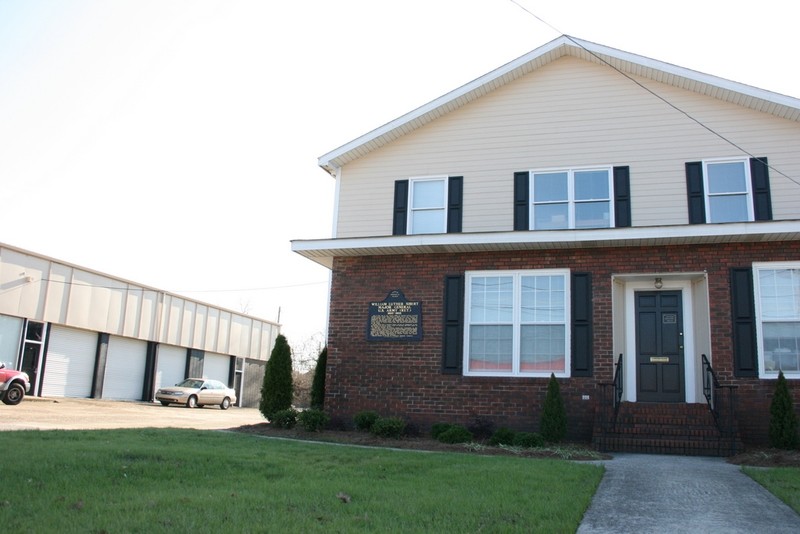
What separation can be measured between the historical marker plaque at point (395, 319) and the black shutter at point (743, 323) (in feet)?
19.2

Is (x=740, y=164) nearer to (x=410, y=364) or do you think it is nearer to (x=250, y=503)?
(x=410, y=364)

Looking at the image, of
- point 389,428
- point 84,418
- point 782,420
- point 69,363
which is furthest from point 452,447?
point 69,363

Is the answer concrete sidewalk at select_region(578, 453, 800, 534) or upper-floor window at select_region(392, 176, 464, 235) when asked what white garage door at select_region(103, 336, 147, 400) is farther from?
concrete sidewalk at select_region(578, 453, 800, 534)

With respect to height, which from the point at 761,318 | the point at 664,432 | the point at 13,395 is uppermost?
the point at 761,318

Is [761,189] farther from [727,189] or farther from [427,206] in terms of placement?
[427,206]

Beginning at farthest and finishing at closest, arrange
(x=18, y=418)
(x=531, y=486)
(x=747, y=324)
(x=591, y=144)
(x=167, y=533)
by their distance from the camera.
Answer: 1. (x=18, y=418)
2. (x=591, y=144)
3. (x=747, y=324)
4. (x=531, y=486)
5. (x=167, y=533)

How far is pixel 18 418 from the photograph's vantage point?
53.1 feet

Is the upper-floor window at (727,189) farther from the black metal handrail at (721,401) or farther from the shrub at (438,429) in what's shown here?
the shrub at (438,429)

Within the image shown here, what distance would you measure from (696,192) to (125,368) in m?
27.1

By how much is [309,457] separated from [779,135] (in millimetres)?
10673

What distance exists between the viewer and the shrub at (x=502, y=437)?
41.4ft

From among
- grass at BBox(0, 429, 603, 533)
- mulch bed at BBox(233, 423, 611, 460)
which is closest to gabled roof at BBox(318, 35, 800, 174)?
mulch bed at BBox(233, 423, 611, 460)

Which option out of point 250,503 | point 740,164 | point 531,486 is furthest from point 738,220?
point 250,503

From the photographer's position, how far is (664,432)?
40.3 feet
